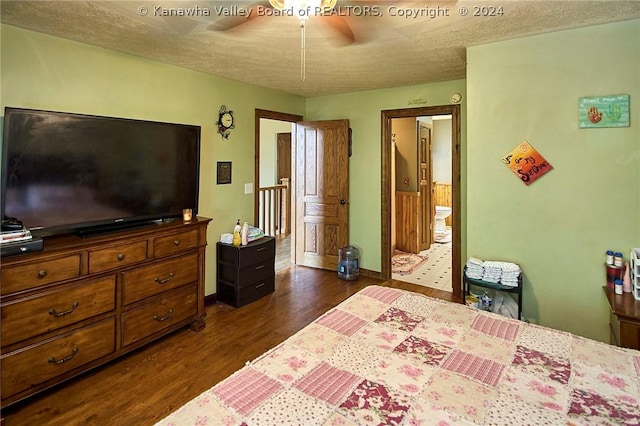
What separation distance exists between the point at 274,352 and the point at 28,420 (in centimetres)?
163

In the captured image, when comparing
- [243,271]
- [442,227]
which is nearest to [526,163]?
[243,271]

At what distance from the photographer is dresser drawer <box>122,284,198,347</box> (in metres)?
2.57

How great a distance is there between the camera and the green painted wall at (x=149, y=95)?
8.09ft

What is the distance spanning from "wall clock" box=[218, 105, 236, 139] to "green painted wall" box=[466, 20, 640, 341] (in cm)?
243

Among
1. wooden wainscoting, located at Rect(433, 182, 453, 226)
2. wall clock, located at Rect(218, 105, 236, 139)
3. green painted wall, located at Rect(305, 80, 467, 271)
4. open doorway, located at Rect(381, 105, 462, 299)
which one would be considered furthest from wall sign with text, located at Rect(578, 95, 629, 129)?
wooden wainscoting, located at Rect(433, 182, 453, 226)

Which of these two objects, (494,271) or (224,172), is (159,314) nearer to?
(224,172)

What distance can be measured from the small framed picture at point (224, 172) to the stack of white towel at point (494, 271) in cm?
261

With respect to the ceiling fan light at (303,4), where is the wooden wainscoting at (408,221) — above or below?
below

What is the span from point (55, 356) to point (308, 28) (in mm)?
2656

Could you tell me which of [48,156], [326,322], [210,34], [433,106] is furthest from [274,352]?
[433,106]

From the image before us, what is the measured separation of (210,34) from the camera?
256 cm

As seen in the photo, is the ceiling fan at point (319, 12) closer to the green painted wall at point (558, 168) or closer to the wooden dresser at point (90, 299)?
the green painted wall at point (558, 168)

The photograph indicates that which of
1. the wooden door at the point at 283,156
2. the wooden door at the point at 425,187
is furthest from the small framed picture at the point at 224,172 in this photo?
the wooden door at the point at 283,156

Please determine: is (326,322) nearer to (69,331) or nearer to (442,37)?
(69,331)
